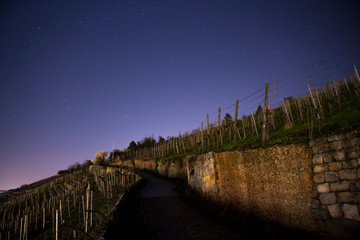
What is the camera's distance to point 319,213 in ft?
15.1

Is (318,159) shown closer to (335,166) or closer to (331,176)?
(335,166)

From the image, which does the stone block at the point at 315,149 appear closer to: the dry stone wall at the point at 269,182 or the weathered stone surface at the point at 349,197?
the dry stone wall at the point at 269,182

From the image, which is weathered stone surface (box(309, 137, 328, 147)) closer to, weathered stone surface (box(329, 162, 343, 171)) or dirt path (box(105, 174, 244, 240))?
weathered stone surface (box(329, 162, 343, 171))

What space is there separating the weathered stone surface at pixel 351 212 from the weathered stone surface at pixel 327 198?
251mm

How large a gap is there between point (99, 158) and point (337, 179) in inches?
2033

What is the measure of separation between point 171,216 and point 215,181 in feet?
9.26

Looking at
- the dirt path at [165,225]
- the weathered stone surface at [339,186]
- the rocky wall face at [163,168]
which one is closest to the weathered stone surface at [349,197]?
the weathered stone surface at [339,186]

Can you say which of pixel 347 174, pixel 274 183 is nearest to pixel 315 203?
pixel 347 174

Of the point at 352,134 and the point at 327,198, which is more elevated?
the point at 352,134

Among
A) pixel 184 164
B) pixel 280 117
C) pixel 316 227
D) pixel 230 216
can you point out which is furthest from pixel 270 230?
pixel 280 117

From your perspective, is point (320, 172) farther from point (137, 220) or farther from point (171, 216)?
point (137, 220)

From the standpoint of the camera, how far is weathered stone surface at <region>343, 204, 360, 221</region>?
394 cm

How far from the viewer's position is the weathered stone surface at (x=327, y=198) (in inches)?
173

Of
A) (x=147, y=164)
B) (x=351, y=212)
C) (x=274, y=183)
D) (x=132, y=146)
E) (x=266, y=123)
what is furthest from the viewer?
(x=132, y=146)
